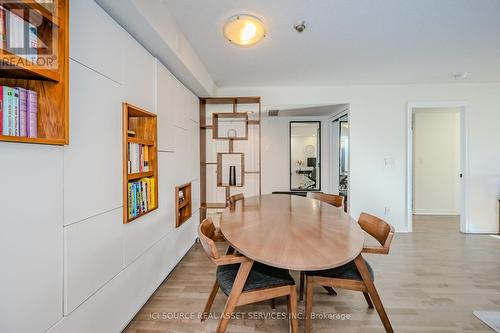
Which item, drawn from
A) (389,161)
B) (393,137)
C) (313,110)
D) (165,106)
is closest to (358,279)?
(165,106)

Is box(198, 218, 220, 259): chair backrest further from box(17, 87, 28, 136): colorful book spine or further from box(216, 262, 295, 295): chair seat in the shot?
box(17, 87, 28, 136): colorful book spine

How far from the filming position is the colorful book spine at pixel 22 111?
96 centimetres

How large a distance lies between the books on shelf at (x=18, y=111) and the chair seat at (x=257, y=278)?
4.15ft

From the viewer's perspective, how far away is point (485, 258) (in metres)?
2.85

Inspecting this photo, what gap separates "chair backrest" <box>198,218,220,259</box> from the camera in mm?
1264

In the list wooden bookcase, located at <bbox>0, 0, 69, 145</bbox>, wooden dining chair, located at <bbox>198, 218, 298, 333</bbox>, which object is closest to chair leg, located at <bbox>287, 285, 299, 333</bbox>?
wooden dining chair, located at <bbox>198, 218, 298, 333</bbox>

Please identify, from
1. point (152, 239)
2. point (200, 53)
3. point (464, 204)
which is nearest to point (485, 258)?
point (464, 204)

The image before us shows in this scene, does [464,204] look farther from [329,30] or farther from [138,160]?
[138,160]

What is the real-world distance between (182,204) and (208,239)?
167 cm

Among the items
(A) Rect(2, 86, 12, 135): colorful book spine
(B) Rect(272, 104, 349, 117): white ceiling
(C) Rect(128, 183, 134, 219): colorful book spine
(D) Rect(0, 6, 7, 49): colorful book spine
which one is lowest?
(C) Rect(128, 183, 134, 219): colorful book spine

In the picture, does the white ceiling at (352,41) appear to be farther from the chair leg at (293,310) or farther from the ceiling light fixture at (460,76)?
the chair leg at (293,310)

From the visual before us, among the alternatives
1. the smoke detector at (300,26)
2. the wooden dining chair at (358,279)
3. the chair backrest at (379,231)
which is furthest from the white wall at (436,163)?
the wooden dining chair at (358,279)

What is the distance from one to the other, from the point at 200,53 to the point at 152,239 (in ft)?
6.99

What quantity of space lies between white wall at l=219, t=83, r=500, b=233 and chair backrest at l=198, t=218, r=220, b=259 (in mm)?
2931
